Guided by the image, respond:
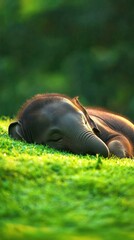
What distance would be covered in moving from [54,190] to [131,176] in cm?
89

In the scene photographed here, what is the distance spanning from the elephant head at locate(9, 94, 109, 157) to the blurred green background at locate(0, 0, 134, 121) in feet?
48.1

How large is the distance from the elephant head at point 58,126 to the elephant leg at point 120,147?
26 centimetres

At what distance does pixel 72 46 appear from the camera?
2589cm

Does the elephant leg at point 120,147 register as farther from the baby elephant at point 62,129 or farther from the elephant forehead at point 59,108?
the elephant forehead at point 59,108

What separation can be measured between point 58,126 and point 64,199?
304cm

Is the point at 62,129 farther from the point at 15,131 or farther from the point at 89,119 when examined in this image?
the point at 15,131

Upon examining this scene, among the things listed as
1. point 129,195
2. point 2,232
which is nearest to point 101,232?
point 2,232

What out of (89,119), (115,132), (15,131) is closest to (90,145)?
(89,119)

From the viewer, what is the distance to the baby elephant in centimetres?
790

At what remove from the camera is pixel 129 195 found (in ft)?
17.1

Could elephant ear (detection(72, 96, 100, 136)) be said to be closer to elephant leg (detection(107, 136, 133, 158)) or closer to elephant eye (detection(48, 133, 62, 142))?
elephant leg (detection(107, 136, 133, 158))

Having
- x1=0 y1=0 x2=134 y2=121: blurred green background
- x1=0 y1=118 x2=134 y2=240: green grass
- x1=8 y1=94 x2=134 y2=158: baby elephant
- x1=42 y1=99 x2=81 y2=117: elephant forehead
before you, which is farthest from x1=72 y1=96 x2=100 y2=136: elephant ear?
x1=0 y1=0 x2=134 y2=121: blurred green background

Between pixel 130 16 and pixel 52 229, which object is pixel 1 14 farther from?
pixel 52 229

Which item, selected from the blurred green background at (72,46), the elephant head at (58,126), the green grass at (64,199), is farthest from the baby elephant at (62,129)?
the blurred green background at (72,46)
